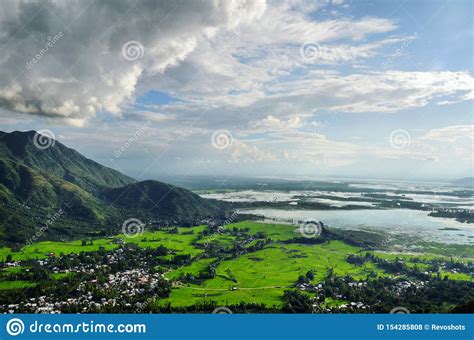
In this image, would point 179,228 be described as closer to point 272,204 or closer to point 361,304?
point 272,204

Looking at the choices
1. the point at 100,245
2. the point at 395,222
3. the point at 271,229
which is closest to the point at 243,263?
the point at 271,229

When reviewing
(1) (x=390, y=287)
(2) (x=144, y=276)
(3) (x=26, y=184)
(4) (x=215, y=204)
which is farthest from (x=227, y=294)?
(3) (x=26, y=184)

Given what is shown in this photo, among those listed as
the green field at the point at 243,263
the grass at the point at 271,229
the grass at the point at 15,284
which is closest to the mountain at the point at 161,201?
the grass at the point at 271,229

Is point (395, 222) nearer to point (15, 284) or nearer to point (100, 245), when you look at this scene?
point (100, 245)

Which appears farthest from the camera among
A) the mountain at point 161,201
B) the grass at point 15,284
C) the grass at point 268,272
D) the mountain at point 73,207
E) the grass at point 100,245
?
the mountain at point 161,201

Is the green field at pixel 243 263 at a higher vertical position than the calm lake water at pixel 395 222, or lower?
lower

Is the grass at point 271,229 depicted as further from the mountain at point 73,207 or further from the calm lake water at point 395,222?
the mountain at point 73,207

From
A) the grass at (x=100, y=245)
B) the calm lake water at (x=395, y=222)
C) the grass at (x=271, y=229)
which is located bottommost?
the grass at (x=100, y=245)

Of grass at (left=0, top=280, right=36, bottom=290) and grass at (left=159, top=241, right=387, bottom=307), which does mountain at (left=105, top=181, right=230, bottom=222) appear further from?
grass at (left=0, top=280, right=36, bottom=290)
